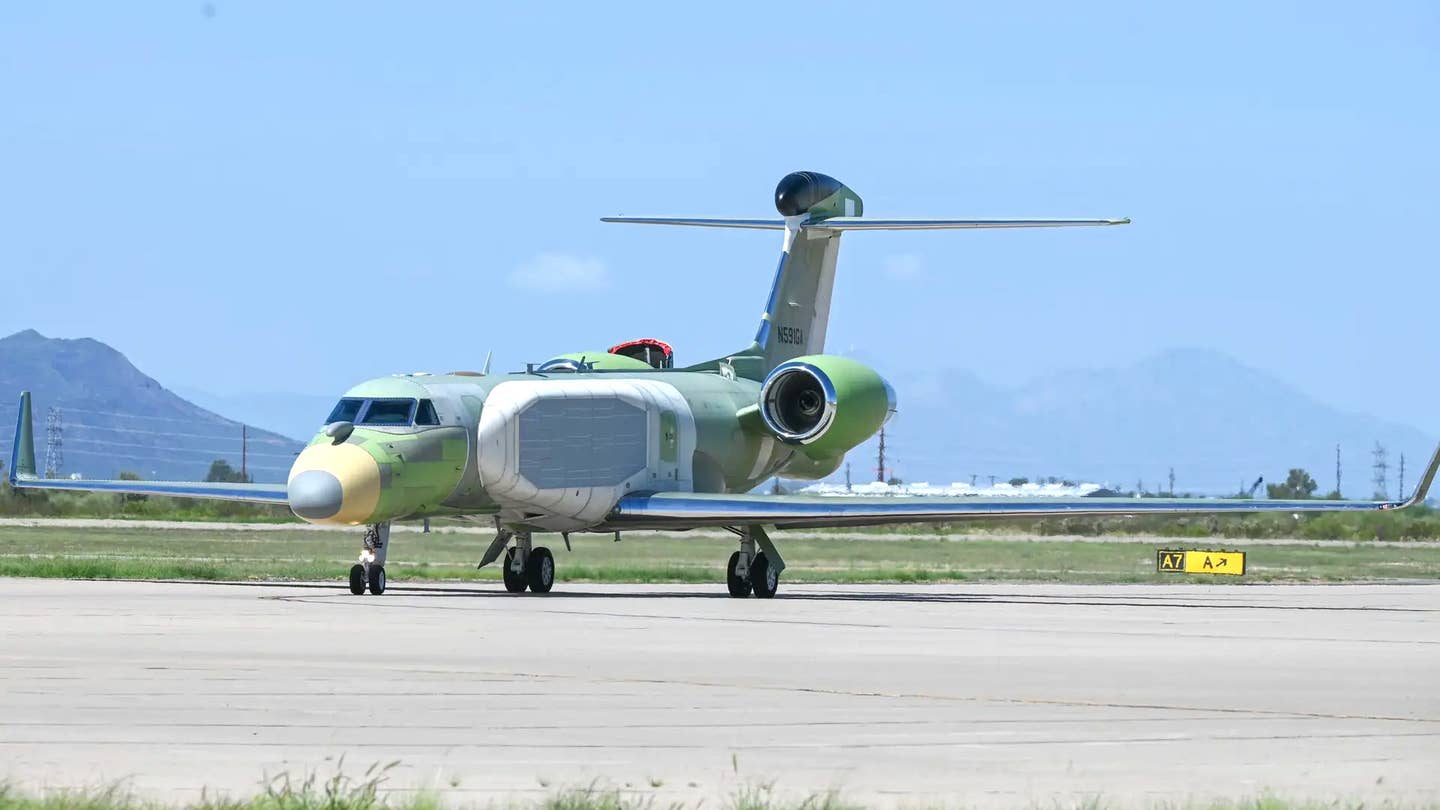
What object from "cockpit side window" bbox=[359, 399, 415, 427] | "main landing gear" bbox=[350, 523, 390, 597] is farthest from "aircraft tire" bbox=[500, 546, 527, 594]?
"main landing gear" bbox=[350, 523, 390, 597]

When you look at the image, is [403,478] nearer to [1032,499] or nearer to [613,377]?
[613,377]

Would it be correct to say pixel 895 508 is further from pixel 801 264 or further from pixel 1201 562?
pixel 1201 562

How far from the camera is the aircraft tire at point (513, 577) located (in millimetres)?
34656

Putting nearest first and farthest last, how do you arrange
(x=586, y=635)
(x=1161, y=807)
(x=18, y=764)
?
(x=1161, y=807), (x=18, y=764), (x=586, y=635)

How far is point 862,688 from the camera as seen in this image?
52.9 feet

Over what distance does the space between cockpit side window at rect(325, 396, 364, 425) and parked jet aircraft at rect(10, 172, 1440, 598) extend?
0.05 meters

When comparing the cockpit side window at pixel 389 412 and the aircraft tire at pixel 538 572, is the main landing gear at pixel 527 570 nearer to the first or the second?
the aircraft tire at pixel 538 572

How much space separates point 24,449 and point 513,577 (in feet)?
28.0

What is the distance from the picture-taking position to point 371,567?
100 ft

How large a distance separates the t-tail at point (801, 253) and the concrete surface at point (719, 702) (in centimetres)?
1489

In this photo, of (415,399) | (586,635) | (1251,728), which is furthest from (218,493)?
(1251,728)

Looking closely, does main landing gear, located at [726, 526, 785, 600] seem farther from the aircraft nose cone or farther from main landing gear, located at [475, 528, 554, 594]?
the aircraft nose cone

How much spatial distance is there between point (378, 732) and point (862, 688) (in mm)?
4482

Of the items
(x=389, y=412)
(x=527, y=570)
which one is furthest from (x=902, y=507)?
(x=389, y=412)
